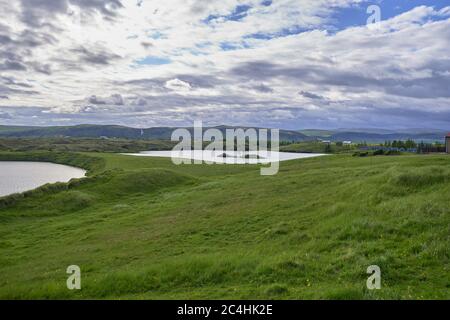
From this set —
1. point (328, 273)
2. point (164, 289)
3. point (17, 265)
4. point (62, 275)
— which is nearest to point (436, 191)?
point (328, 273)

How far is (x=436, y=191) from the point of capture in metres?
26.8

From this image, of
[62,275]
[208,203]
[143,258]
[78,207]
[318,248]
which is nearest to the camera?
[318,248]

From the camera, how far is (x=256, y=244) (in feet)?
79.1

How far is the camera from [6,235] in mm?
37219

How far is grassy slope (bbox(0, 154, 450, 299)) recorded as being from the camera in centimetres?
1597

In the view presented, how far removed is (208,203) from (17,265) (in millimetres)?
20866

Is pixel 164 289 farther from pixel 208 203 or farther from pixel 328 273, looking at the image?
pixel 208 203

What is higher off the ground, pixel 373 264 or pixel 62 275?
pixel 373 264

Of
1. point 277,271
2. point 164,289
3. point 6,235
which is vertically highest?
point 277,271

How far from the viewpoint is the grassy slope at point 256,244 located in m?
16.0
